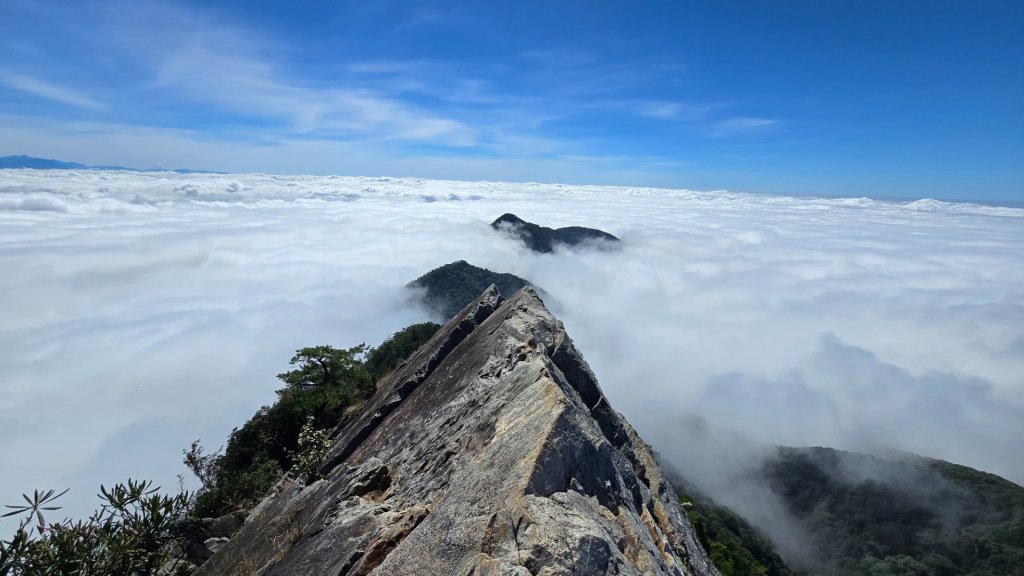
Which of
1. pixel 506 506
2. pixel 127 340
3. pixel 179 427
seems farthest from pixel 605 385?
pixel 127 340

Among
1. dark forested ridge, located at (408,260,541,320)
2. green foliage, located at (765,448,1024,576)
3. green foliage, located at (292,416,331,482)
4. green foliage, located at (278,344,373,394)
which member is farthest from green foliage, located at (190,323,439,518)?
green foliage, located at (765,448,1024,576)

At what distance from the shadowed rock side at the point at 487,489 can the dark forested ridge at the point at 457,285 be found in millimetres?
101150

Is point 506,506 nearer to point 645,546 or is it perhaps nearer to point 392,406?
point 645,546

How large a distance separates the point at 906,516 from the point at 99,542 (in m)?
116

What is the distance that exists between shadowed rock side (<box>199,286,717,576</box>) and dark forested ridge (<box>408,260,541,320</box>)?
10115 centimetres

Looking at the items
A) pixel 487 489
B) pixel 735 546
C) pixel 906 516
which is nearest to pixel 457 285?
pixel 735 546

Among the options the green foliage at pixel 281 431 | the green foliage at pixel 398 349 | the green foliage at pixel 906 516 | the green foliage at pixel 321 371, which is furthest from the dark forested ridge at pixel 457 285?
the green foliage at pixel 281 431

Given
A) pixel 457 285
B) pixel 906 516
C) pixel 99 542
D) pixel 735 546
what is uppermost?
pixel 99 542

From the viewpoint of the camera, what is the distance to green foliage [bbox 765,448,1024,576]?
7344cm

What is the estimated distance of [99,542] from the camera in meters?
13.3

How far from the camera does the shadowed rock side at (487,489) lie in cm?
711

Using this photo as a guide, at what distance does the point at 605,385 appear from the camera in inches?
5856

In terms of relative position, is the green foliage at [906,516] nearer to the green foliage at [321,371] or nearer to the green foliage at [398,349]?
the green foliage at [398,349]

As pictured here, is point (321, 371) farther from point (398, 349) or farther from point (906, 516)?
point (906, 516)
